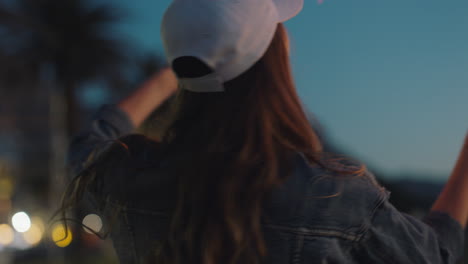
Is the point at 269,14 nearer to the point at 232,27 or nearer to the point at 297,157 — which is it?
the point at 232,27

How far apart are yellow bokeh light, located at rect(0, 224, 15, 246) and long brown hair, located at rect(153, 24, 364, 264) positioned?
17.5ft

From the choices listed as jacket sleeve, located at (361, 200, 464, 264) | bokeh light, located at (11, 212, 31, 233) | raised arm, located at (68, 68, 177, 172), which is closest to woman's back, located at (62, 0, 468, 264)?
jacket sleeve, located at (361, 200, 464, 264)

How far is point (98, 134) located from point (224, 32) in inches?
24.1

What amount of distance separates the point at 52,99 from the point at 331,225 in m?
16.6

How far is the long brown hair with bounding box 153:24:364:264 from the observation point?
107cm

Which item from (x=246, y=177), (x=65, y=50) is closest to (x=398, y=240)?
(x=246, y=177)

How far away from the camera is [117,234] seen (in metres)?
1.35

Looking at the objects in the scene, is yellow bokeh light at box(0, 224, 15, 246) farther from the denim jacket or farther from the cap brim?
the cap brim

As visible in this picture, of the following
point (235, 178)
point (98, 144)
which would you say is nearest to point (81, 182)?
point (98, 144)

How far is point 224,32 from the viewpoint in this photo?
113 centimetres

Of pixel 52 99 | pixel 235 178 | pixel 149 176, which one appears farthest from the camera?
pixel 52 99

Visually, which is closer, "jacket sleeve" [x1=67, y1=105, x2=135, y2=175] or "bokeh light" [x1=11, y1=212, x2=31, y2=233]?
"jacket sleeve" [x1=67, y1=105, x2=135, y2=175]

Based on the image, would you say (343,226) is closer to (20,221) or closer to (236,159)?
(236,159)

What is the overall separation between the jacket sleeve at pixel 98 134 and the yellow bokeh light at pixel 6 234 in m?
4.89
